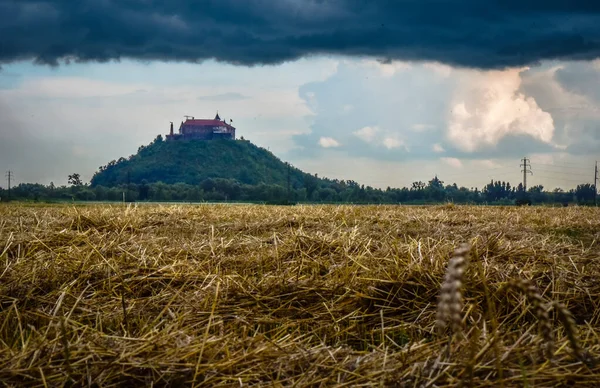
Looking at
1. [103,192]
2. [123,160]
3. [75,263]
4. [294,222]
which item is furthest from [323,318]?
[123,160]

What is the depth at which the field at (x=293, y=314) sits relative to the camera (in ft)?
9.87

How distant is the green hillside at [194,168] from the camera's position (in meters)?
182

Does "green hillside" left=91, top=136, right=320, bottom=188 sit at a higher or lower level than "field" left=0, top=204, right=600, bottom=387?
higher

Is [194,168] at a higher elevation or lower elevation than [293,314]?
higher

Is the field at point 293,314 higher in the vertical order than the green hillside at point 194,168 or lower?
lower

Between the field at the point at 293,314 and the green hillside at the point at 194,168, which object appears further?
the green hillside at the point at 194,168

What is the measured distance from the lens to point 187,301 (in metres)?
4.88

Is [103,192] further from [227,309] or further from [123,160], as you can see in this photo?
[227,309]

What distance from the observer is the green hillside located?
18150cm

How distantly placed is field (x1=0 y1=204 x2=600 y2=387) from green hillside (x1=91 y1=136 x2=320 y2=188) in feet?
550

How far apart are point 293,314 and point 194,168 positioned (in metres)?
186

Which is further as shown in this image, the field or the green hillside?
the green hillside

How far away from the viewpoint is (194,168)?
18800cm

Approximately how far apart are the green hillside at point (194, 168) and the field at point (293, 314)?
167637mm
